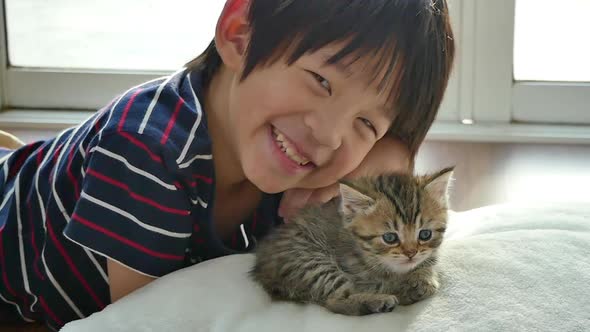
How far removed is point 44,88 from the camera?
8.20 ft

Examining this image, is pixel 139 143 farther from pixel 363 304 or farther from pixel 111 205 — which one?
pixel 363 304

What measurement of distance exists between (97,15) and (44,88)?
0.29 m

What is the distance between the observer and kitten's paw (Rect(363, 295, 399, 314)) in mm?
1081

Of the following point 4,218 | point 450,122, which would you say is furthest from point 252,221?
point 450,122

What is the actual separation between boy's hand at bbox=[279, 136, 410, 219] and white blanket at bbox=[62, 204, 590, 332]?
23 centimetres

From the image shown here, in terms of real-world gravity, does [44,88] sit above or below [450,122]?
above

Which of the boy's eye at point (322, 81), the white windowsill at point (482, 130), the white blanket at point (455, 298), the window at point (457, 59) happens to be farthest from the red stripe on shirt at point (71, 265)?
the window at point (457, 59)

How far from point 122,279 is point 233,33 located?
457 mm

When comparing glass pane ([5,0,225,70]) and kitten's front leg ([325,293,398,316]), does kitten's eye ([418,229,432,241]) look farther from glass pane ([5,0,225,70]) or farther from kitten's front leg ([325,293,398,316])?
glass pane ([5,0,225,70])

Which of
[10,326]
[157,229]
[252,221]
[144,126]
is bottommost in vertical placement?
[10,326]

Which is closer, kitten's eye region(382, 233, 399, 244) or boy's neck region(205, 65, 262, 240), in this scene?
kitten's eye region(382, 233, 399, 244)

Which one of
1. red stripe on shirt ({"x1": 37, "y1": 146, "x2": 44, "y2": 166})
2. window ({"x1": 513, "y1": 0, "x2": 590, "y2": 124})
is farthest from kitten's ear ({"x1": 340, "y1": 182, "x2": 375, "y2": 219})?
window ({"x1": 513, "y1": 0, "x2": 590, "y2": 124})

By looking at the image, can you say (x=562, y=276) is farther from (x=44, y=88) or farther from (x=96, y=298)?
(x=44, y=88)

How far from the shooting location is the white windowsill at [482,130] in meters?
2.27
